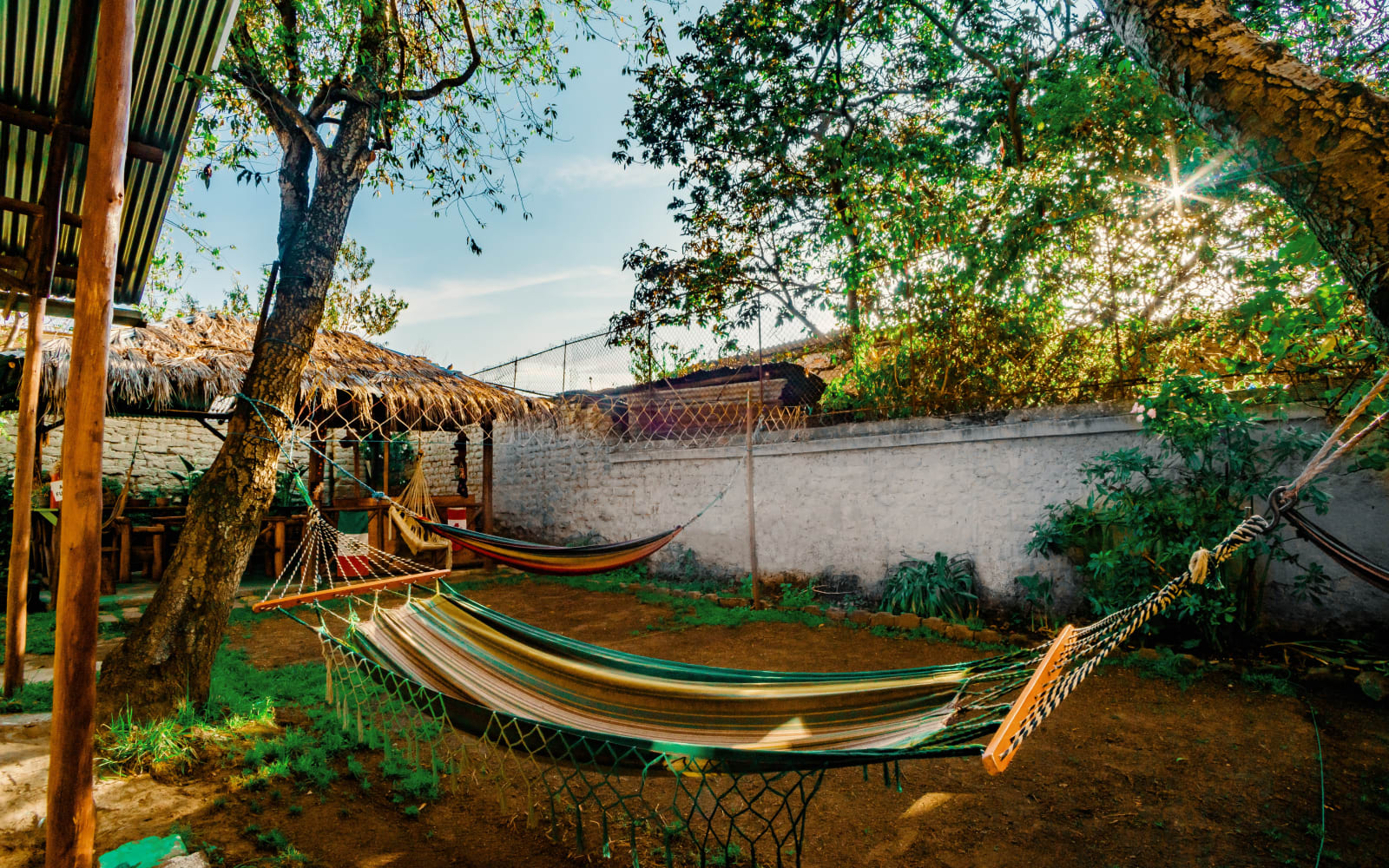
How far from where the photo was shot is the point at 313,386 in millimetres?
4727

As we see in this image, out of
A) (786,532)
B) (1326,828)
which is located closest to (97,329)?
(1326,828)

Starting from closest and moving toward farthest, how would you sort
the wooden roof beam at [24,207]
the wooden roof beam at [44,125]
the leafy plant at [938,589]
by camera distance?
the wooden roof beam at [44,125]
the wooden roof beam at [24,207]
the leafy plant at [938,589]

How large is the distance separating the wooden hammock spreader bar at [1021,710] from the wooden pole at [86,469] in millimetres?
1479

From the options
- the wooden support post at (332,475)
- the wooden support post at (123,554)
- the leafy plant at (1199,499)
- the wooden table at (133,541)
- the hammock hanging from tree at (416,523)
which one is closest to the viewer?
the leafy plant at (1199,499)

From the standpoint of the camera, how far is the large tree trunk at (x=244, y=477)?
2119 mm

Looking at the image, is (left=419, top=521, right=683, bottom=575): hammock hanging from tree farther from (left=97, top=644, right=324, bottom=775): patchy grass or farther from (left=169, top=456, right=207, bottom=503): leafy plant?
(left=169, top=456, right=207, bottom=503): leafy plant

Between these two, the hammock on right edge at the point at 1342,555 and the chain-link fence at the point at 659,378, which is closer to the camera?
the hammock on right edge at the point at 1342,555

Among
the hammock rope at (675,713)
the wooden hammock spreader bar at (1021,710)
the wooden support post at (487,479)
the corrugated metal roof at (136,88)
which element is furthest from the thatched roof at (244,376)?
the wooden hammock spreader bar at (1021,710)

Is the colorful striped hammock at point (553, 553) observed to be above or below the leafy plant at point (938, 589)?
above

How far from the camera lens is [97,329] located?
1.11 meters

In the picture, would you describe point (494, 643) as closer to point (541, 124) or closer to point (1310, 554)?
point (541, 124)

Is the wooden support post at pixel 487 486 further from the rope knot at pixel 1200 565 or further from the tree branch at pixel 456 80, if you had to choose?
the rope knot at pixel 1200 565

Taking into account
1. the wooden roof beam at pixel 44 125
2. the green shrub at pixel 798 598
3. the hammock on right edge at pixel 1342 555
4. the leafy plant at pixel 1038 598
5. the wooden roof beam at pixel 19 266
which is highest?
the wooden roof beam at pixel 44 125

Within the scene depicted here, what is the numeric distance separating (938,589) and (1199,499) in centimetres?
138
